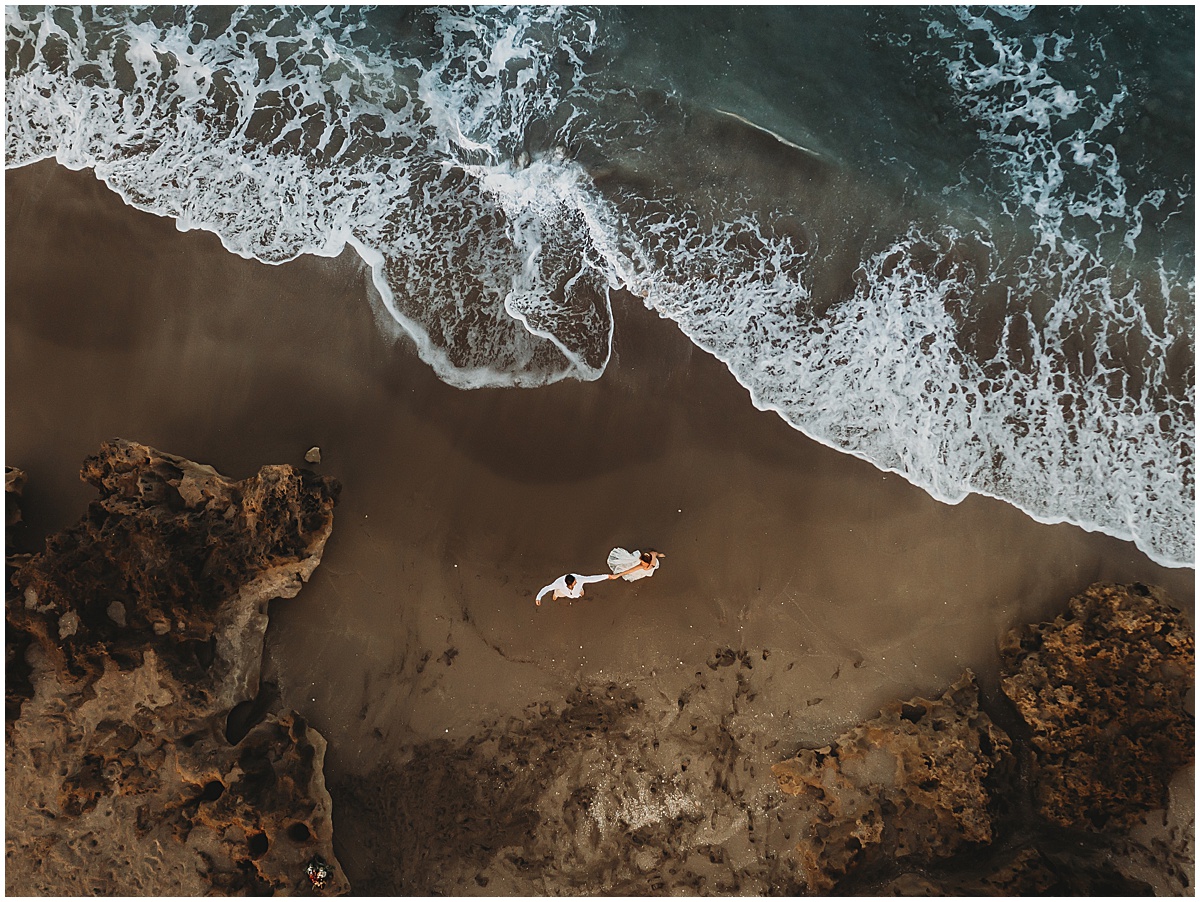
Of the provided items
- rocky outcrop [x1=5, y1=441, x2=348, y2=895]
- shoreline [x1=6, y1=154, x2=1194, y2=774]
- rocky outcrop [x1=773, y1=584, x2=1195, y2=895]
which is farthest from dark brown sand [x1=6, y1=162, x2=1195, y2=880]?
rocky outcrop [x1=5, y1=441, x2=348, y2=895]

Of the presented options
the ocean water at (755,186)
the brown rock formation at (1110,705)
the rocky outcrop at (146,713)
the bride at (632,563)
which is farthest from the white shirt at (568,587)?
the brown rock formation at (1110,705)

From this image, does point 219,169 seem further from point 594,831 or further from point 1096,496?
point 1096,496

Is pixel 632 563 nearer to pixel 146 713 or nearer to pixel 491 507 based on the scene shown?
pixel 491 507

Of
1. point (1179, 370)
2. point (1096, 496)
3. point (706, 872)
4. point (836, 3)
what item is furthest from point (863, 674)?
point (836, 3)

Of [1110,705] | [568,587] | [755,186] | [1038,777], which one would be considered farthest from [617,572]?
[1110,705]

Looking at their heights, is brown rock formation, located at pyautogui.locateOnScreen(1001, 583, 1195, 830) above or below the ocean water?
below

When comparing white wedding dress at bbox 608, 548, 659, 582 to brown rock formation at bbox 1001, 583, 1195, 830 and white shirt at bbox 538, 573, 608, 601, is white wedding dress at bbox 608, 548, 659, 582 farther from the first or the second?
brown rock formation at bbox 1001, 583, 1195, 830
